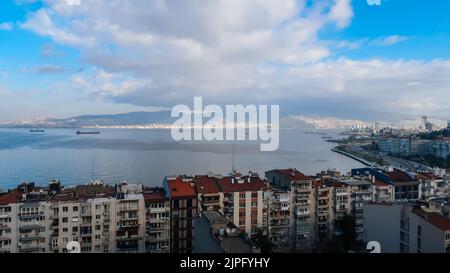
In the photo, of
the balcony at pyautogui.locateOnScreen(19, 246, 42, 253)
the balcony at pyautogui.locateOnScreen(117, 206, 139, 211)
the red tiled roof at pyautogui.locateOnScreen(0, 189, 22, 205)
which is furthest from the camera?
the balcony at pyautogui.locateOnScreen(117, 206, 139, 211)

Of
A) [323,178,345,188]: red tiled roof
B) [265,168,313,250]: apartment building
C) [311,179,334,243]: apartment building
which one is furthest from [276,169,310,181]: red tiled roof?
[323,178,345,188]: red tiled roof

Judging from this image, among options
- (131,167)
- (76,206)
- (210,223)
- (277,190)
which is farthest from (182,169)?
(210,223)

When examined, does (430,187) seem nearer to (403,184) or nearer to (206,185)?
(403,184)

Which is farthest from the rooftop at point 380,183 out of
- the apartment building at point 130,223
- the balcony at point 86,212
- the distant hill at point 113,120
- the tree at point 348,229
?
the distant hill at point 113,120

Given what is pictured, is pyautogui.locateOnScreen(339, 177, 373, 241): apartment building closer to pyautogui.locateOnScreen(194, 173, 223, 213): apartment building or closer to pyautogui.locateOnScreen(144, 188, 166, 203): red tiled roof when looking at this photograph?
pyautogui.locateOnScreen(194, 173, 223, 213): apartment building

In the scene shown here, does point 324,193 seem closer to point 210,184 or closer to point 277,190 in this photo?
point 277,190

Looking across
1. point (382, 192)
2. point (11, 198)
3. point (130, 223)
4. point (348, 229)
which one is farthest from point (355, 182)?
point (11, 198)
